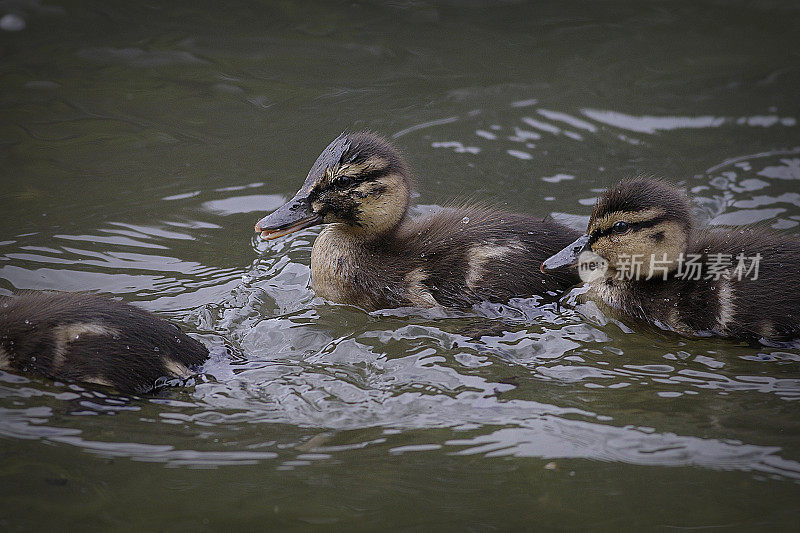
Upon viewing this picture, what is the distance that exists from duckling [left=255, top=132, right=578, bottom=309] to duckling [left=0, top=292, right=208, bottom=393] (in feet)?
3.26

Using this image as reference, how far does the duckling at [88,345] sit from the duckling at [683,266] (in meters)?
1.77

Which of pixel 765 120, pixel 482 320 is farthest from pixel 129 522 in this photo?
pixel 765 120

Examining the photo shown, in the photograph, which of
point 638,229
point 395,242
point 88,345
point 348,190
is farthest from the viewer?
point 395,242

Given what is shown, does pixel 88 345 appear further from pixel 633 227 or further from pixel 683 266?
pixel 683 266

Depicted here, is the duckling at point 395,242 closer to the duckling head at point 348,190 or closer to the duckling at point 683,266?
the duckling head at point 348,190

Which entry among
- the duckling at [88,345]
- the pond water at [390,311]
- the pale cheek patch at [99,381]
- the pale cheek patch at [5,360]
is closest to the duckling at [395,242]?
the pond water at [390,311]

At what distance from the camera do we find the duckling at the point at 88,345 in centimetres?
356

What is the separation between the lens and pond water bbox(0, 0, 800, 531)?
3092mm

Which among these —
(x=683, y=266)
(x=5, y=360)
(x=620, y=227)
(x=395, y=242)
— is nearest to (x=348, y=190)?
(x=395, y=242)

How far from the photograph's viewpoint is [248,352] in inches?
158

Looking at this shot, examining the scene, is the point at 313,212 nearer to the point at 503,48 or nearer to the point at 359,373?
the point at 359,373

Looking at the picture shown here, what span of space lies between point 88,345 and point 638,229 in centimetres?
239

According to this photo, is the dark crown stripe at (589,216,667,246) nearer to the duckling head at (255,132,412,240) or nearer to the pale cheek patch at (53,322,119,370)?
the duckling head at (255,132,412,240)

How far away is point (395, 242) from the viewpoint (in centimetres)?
467
